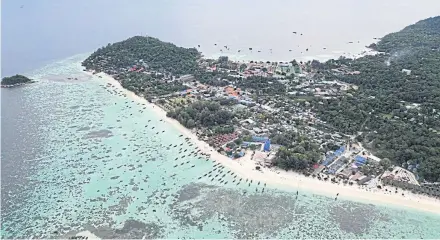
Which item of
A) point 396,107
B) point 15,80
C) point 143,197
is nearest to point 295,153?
point 143,197

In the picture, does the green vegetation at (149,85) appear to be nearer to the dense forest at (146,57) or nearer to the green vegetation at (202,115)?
the dense forest at (146,57)

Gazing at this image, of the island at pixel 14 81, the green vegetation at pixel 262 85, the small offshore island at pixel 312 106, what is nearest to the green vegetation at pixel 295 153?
the small offshore island at pixel 312 106

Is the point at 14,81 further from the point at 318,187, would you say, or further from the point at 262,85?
the point at 318,187

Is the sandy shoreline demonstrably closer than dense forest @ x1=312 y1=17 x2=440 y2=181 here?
Yes

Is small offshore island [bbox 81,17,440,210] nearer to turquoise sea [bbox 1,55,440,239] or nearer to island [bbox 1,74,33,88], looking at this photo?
turquoise sea [bbox 1,55,440,239]

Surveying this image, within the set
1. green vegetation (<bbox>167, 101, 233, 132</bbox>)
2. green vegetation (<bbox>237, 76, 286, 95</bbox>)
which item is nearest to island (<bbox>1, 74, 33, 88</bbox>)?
green vegetation (<bbox>167, 101, 233, 132</bbox>)
